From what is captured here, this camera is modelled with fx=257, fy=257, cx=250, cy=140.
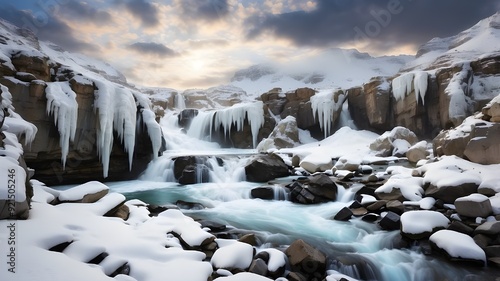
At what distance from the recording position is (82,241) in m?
3.29

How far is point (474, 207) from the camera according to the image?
5.55 meters

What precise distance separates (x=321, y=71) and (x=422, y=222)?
407ft

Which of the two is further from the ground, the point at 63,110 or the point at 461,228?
the point at 63,110

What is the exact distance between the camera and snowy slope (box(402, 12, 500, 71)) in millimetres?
37844

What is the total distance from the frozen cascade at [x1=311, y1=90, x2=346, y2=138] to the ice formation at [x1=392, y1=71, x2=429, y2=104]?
4814 mm

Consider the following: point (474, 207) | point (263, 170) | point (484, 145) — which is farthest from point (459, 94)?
point (474, 207)

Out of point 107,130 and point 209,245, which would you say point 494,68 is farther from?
point 107,130

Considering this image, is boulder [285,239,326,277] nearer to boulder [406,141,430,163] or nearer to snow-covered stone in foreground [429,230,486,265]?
snow-covered stone in foreground [429,230,486,265]

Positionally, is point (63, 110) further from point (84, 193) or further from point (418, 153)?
point (418, 153)

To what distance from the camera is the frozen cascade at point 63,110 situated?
10047mm

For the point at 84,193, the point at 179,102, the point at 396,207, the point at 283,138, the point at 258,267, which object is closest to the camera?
the point at 258,267

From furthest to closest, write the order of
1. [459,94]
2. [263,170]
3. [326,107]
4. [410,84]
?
[326,107]
[410,84]
[459,94]
[263,170]

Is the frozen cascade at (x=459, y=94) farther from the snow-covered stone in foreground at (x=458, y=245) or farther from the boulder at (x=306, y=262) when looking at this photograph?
the boulder at (x=306, y=262)

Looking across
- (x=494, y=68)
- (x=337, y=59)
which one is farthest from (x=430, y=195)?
(x=337, y=59)
